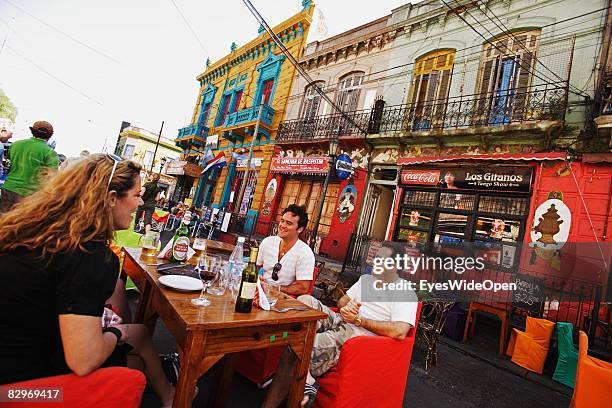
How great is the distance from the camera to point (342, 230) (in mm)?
10625

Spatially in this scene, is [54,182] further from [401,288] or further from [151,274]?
[401,288]

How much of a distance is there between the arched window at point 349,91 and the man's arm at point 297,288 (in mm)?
9798

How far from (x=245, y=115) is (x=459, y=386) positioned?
14324mm

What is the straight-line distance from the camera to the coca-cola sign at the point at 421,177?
8552 mm

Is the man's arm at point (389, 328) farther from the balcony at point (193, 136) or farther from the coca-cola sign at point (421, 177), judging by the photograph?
the balcony at point (193, 136)

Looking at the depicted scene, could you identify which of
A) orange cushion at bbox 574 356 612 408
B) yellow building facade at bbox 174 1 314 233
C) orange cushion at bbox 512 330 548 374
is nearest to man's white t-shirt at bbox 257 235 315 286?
orange cushion at bbox 574 356 612 408

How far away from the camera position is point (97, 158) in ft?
4.94

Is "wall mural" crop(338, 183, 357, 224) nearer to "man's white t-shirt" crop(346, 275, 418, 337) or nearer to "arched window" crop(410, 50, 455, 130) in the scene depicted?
"arched window" crop(410, 50, 455, 130)

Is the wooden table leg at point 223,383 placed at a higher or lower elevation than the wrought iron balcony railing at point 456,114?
lower

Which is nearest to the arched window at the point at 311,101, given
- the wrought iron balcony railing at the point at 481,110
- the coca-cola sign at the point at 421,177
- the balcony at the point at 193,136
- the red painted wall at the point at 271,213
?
the red painted wall at the point at 271,213

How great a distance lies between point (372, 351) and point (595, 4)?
9655 millimetres

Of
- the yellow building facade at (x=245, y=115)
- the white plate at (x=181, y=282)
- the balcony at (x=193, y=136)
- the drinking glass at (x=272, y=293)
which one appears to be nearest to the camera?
the white plate at (x=181, y=282)

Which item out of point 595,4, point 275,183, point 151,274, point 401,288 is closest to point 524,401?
point 401,288

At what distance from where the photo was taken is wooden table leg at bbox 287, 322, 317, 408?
77.5 inches
